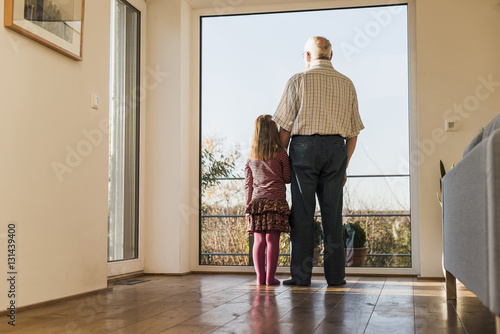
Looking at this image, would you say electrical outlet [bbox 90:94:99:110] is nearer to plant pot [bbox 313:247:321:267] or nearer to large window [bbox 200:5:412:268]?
large window [bbox 200:5:412:268]

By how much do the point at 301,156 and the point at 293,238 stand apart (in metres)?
0.48

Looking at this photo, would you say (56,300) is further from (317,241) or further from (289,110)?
(317,241)

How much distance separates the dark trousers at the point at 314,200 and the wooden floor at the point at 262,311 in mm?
143

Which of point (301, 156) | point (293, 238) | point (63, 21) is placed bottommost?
point (293, 238)

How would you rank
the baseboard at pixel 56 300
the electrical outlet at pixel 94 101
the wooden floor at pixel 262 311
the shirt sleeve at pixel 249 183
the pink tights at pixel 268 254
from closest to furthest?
the wooden floor at pixel 262 311
the baseboard at pixel 56 300
the electrical outlet at pixel 94 101
the pink tights at pixel 268 254
the shirt sleeve at pixel 249 183

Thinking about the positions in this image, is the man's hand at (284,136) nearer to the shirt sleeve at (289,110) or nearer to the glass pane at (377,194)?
the shirt sleeve at (289,110)

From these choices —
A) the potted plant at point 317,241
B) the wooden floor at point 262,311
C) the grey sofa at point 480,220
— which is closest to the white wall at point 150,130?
the wooden floor at point 262,311

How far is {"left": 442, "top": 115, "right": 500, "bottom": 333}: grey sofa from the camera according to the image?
129 cm

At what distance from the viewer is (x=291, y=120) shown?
11.5 feet

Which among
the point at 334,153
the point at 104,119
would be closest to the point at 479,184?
the point at 334,153

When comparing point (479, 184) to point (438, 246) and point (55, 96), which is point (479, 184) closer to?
point (55, 96)

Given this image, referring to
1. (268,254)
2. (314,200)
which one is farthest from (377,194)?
(268,254)

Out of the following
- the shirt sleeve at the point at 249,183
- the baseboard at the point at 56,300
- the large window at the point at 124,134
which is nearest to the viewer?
the baseboard at the point at 56,300

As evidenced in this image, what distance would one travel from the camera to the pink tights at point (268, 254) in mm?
3541
